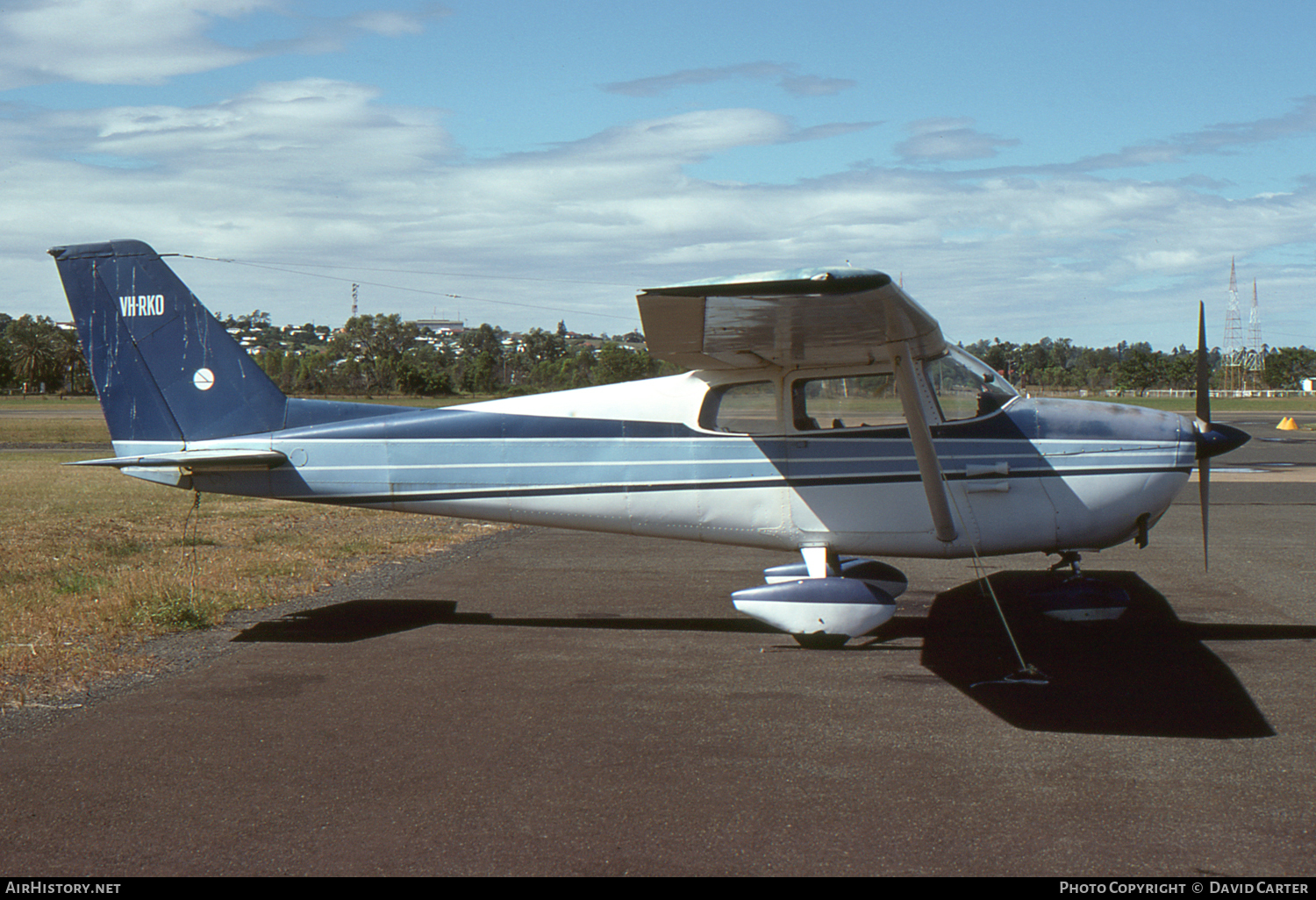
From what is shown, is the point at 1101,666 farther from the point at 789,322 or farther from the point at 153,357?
the point at 153,357

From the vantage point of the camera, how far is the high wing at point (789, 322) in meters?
5.12

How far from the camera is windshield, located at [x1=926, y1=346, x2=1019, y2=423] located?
24.4ft

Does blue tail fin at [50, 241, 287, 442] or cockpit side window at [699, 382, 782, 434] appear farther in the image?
blue tail fin at [50, 241, 287, 442]

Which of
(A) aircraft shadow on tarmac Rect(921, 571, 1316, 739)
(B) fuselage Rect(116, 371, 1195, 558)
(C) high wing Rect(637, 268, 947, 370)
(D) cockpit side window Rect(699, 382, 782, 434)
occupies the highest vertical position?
(C) high wing Rect(637, 268, 947, 370)

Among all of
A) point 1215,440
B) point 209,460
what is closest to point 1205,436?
point 1215,440

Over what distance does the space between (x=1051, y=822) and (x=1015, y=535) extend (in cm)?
349

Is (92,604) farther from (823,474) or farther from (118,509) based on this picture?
(118,509)

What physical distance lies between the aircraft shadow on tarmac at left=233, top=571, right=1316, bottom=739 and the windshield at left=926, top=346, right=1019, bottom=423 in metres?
1.50

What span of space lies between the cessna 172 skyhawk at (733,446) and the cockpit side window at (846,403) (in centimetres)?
1

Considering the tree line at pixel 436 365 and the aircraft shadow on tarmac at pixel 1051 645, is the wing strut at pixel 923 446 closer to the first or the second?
the aircraft shadow on tarmac at pixel 1051 645

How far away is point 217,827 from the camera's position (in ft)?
13.4

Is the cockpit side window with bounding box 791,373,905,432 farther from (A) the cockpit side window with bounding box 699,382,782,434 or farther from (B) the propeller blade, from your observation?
(B) the propeller blade

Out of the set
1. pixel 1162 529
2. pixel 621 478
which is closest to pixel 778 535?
pixel 621 478

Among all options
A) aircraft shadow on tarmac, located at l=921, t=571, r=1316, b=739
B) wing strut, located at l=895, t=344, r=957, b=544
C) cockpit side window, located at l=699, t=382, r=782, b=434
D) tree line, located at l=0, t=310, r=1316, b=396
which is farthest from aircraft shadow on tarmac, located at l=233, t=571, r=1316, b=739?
tree line, located at l=0, t=310, r=1316, b=396
